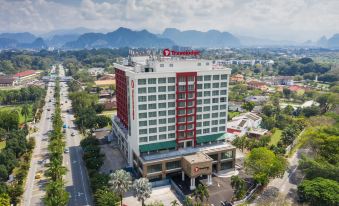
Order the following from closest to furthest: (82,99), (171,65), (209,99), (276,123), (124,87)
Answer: (171,65), (209,99), (124,87), (276,123), (82,99)

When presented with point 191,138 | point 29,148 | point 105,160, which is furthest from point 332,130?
point 29,148

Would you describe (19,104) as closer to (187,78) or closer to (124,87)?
(124,87)

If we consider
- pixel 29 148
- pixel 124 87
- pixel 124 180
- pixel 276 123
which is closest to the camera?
pixel 124 180

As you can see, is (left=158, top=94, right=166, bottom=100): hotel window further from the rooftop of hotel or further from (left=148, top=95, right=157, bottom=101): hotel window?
the rooftop of hotel

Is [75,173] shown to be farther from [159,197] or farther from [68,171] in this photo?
[159,197]

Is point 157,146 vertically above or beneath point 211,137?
beneath

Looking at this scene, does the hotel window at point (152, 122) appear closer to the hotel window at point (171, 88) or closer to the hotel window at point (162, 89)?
the hotel window at point (162, 89)

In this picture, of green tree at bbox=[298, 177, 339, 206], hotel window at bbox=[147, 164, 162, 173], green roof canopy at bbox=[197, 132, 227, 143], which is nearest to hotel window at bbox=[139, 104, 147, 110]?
hotel window at bbox=[147, 164, 162, 173]

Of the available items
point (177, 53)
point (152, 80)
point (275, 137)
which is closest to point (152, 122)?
point (152, 80)
